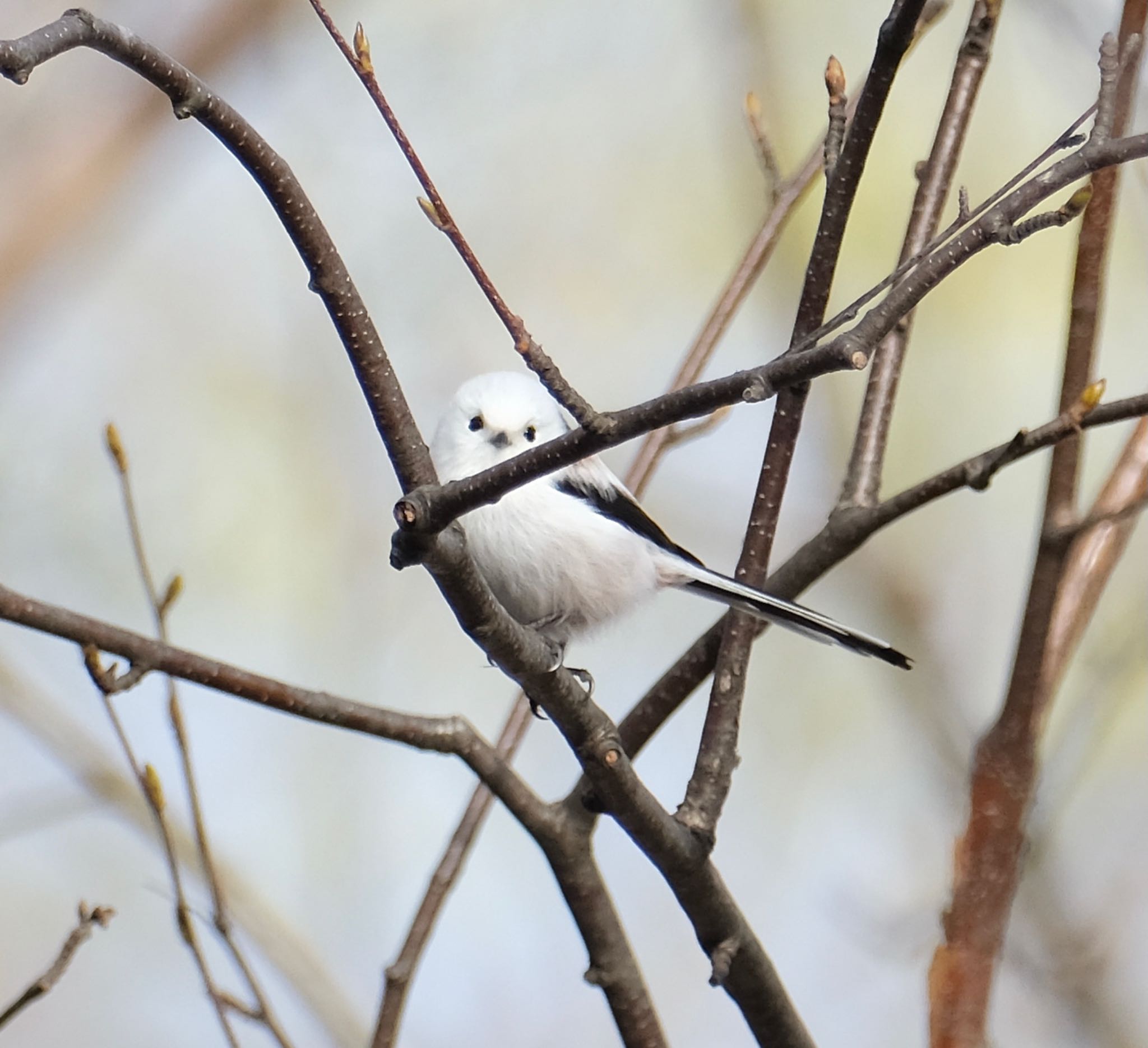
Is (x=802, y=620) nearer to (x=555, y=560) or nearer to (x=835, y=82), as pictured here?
(x=555, y=560)

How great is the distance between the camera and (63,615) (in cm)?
80

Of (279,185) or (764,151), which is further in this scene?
(764,151)

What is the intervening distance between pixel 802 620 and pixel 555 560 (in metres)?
0.31

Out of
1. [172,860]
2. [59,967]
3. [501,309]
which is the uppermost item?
[501,309]

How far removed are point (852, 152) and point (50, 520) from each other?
210cm

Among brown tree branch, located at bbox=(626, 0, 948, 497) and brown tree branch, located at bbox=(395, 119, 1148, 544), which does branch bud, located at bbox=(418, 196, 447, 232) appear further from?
brown tree branch, located at bbox=(626, 0, 948, 497)

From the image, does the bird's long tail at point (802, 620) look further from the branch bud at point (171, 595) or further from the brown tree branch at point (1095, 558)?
the branch bud at point (171, 595)

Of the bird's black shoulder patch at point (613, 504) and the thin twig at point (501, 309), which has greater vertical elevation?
the bird's black shoulder patch at point (613, 504)

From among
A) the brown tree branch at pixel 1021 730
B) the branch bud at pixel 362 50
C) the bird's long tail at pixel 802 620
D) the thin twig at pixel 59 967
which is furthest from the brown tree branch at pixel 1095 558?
the thin twig at pixel 59 967

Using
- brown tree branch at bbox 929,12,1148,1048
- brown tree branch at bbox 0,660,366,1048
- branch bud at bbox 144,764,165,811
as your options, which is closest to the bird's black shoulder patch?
brown tree branch at bbox 929,12,1148,1048

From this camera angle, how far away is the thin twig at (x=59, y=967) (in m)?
0.92

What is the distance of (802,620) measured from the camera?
4.16 feet

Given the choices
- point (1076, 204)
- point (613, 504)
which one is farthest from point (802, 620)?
point (1076, 204)

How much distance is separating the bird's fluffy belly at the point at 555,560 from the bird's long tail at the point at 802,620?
0.53 feet
